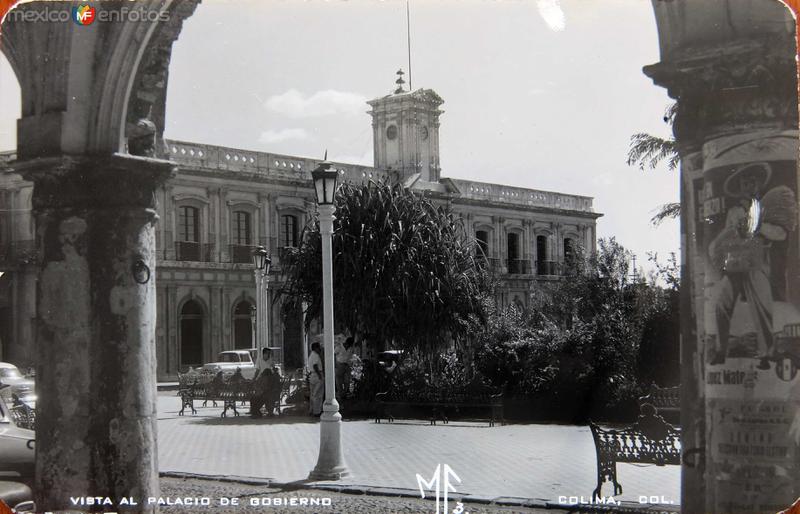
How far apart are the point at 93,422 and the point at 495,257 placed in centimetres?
2532

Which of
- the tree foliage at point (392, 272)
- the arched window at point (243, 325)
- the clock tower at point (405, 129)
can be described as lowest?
the arched window at point (243, 325)

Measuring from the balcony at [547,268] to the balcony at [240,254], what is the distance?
792cm

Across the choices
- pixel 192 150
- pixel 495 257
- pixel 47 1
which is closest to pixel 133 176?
pixel 47 1

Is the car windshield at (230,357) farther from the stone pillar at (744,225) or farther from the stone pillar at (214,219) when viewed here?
the stone pillar at (744,225)

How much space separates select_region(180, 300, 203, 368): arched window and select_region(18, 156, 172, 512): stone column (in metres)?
22.1

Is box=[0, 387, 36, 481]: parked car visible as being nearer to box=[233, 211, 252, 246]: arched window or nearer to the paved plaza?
the paved plaza

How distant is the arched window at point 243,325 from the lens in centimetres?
2817

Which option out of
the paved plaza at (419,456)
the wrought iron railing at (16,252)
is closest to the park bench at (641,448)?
the paved plaza at (419,456)

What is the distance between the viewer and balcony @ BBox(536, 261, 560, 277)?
25.5m

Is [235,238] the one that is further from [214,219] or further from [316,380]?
[316,380]

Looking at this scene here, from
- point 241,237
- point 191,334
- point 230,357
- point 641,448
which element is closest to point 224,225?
point 241,237

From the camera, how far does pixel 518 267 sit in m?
30.1

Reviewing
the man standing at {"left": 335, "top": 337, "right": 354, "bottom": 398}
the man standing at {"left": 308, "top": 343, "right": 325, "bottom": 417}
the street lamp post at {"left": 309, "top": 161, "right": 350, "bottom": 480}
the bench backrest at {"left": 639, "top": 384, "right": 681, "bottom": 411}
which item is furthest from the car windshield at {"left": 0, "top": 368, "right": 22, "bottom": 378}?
the bench backrest at {"left": 639, "top": 384, "right": 681, "bottom": 411}

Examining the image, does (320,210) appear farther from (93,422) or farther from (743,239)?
(743,239)
